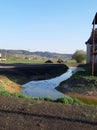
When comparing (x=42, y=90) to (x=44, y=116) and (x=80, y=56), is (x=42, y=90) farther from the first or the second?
(x=80, y=56)

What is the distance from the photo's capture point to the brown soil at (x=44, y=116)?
12961 mm

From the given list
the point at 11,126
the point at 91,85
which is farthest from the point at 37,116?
the point at 91,85

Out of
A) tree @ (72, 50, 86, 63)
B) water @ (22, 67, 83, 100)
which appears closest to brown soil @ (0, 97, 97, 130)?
water @ (22, 67, 83, 100)

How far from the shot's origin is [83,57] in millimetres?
108625

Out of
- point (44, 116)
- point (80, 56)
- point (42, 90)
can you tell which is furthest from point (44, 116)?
point (80, 56)

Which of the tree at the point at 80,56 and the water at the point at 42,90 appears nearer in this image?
the water at the point at 42,90

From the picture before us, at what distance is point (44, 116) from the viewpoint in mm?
14312

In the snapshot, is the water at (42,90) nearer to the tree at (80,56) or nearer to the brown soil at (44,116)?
the brown soil at (44,116)

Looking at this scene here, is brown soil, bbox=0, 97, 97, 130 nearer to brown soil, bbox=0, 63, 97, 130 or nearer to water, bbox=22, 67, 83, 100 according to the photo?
brown soil, bbox=0, 63, 97, 130

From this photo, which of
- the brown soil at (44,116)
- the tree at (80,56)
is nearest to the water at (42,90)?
the brown soil at (44,116)

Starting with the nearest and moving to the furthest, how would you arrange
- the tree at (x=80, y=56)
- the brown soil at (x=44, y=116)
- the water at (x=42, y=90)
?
1. the brown soil at (x=44, y=116)
2. the water at (x=42, y=90)
3. the tree at (x=80, y=56)

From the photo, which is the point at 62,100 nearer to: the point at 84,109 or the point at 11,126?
the point at 84,109

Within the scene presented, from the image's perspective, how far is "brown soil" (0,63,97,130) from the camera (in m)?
13.0

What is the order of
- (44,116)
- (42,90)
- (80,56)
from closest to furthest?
1. (44,116)
2. (42,90)
3. (80,56)
